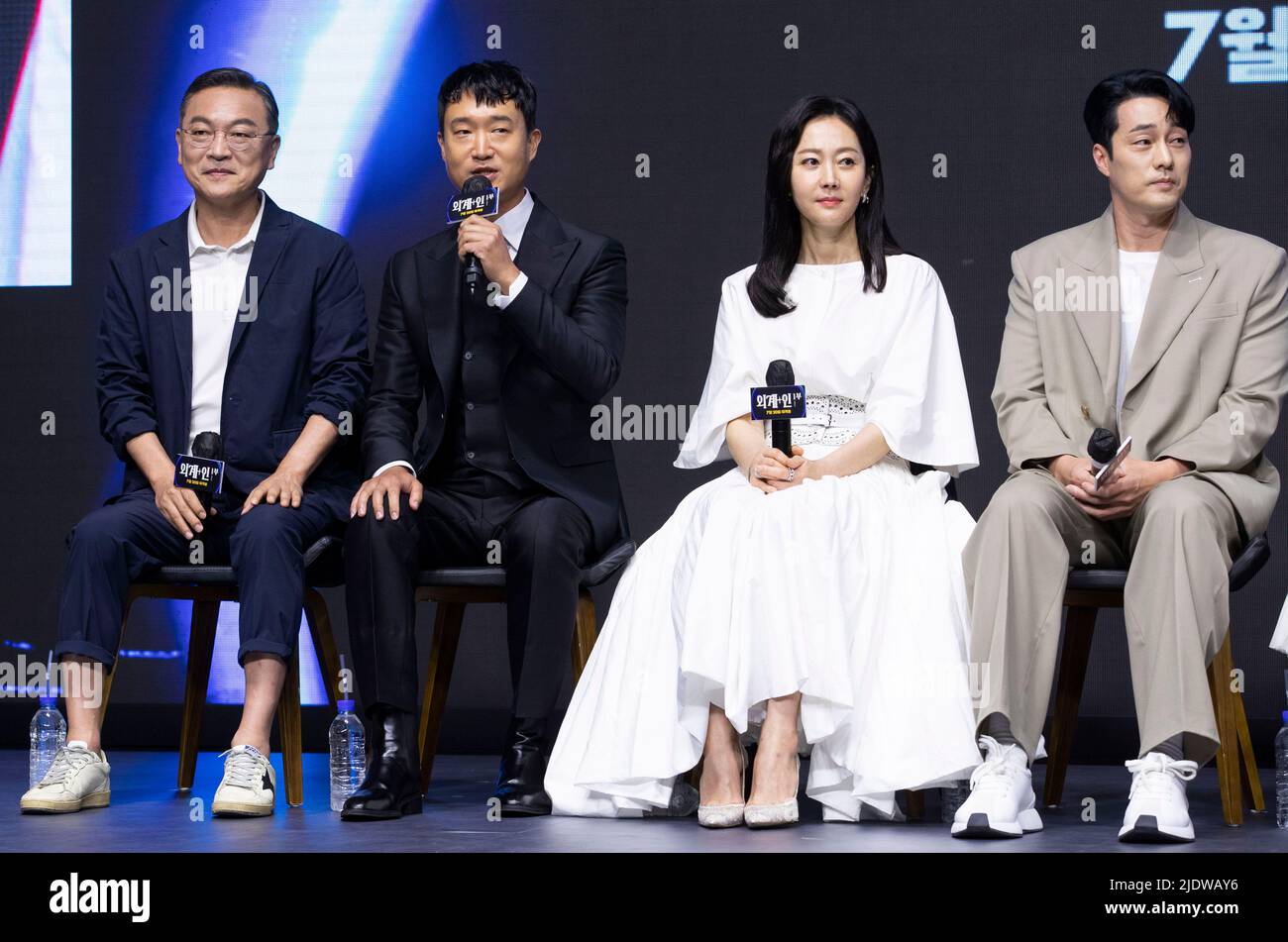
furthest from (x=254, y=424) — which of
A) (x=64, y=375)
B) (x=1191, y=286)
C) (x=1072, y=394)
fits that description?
(x=1191, y=286)

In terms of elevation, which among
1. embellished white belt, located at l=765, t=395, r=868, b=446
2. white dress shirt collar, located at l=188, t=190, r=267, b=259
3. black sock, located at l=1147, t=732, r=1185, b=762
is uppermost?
white dress shirt collar, located at l=188, t=190, r=267, b=259

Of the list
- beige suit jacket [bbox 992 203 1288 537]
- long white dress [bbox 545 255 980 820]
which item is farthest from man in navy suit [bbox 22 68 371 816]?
beige suit jacket [bbox 992 203 1288 537]

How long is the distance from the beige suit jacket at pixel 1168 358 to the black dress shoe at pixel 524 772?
112 centimetres

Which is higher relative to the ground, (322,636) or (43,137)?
(43,137)

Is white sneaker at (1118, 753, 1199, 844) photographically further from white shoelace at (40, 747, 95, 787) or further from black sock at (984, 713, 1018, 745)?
white shoelace at (40, 747, 95, 787)

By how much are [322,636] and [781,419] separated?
1.18 meters

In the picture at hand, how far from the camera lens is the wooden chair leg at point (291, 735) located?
3.38 meters

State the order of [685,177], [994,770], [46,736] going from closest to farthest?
1. [994,770]
2. [46,736]
3. [685,177]

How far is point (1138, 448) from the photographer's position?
10.8ft

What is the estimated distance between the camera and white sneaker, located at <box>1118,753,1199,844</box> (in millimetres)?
2695

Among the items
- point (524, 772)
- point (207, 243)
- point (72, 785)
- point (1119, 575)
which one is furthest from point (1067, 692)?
point (207, 243)

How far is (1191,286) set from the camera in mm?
3324

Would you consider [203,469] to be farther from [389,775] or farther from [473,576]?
[389,775]

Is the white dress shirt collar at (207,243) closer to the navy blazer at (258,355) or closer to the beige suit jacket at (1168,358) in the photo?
the navy blazer at (258,355)
